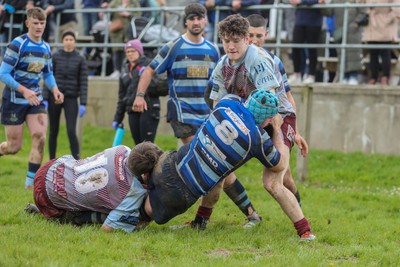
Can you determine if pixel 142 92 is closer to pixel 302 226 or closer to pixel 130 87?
pixel 130 87

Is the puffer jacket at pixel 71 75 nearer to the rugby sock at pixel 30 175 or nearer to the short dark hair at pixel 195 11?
the rugby sock at pixel 30 175

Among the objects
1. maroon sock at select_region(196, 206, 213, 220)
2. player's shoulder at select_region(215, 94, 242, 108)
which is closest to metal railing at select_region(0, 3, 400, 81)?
maroon sock at select_region(196, 206, 213, 220)

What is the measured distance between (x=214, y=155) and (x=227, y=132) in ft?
0.85

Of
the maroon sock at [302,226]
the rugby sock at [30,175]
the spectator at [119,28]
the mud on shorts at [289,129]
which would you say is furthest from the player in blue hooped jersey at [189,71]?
the spectator at [119,28]

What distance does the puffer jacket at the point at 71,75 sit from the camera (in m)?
14.5

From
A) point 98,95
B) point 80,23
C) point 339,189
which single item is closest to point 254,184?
point 339,189

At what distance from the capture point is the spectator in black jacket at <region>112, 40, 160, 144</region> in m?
13.5

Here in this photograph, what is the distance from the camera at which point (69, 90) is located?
47.6 feet

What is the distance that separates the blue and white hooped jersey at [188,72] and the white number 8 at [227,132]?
279 cm

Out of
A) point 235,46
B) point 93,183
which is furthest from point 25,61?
point 235,46

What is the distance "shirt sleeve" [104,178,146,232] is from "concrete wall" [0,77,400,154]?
22.2 ft

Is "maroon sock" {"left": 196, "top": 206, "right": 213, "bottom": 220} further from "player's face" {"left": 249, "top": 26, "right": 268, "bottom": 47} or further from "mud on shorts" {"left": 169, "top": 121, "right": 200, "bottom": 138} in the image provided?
"player's face" {"left": 249, "top": 26, "right": 268, "bottom": 47}

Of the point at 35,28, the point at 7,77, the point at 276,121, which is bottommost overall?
the point at 276,121

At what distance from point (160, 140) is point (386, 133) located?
14.8 feet
